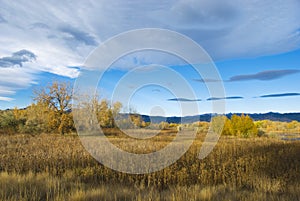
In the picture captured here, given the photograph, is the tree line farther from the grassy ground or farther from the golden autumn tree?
the grassy ground

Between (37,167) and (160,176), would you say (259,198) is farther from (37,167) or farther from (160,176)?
(37,167)

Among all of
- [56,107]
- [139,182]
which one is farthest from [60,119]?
[139,182]

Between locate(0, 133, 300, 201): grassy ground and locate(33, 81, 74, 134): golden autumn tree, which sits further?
locate(33, 81, 74, 134): golden autumn tree

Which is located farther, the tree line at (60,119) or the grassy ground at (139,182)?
the tree line at (60,119)

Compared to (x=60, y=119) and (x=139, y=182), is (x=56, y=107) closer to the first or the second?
(x=60, y=119)

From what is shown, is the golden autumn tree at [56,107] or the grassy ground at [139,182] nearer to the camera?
the grassy ground at [139,182]

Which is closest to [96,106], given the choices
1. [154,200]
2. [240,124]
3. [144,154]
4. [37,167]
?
[240,124]

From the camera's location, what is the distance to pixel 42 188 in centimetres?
477

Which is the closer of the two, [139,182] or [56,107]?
[139,182]

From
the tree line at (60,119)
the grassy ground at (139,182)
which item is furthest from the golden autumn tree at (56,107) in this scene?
the grassy ground at (139,182)

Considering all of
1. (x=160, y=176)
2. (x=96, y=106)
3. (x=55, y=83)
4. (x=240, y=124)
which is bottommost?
(x=160, y=176)

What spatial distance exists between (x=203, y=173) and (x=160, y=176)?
1237 millimetres

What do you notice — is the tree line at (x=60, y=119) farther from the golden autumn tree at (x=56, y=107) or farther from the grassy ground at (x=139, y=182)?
the grassy ground at (x=139, y=182)

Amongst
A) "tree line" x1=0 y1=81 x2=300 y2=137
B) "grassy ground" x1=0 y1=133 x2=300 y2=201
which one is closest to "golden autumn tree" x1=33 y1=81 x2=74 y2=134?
"tree line" x1=0 y1=81 x2=300 y2=137
